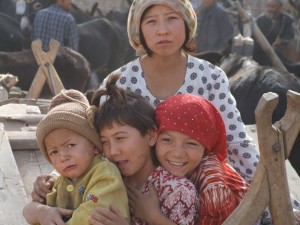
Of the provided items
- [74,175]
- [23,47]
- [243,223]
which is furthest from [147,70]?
[23,47]

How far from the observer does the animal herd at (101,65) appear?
610cm

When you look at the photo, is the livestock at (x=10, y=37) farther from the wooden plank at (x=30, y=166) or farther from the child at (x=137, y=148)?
the child at (x=137, y=148)

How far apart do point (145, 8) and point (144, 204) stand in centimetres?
92

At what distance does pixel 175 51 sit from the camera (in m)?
3.04

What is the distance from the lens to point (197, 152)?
8.49 ft

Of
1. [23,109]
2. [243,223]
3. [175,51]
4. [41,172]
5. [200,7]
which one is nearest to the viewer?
[243,223]

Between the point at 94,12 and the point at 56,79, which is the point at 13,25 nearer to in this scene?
the point at 94,12

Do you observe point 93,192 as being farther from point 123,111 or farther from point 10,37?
point 10,37

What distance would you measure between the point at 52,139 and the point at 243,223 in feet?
2.61

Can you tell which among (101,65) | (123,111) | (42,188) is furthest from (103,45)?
(123,111)

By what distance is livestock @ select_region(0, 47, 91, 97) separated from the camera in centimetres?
1008

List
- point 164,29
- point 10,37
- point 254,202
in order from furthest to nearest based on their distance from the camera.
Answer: point 10,37 < point 164,29 < point 254,202

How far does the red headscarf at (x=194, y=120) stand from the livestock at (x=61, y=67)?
7.45 meters

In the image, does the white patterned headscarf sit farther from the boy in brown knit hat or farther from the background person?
the background person
